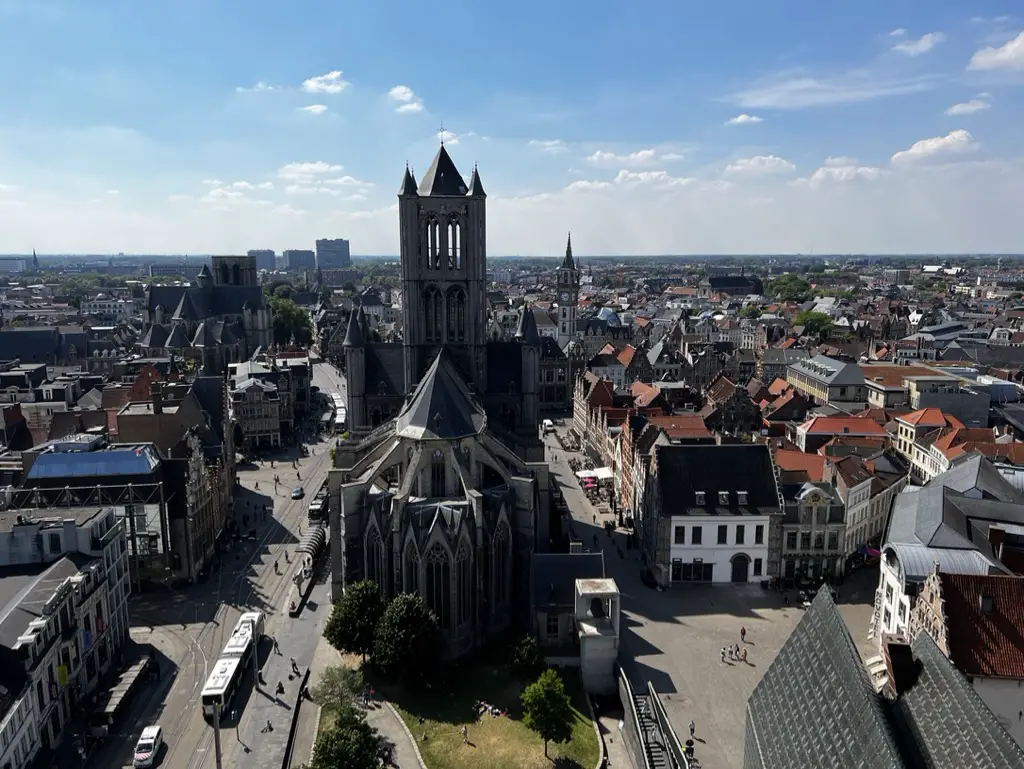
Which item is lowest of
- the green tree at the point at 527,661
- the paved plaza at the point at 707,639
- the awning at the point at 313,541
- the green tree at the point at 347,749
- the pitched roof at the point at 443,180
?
the paved plaza at the point at 707,639

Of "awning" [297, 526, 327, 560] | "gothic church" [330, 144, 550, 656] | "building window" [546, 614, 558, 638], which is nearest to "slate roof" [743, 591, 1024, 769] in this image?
"building window" [546, 614, 558, 638]

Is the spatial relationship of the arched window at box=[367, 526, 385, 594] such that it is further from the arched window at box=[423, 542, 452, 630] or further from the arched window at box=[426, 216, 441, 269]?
the arched window at box=[426, 216, 441, 269]

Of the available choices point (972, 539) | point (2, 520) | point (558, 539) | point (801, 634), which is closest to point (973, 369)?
point (972, 539)

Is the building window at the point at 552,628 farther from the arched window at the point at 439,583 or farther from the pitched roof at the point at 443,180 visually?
the pitched roof at the point at 443,180

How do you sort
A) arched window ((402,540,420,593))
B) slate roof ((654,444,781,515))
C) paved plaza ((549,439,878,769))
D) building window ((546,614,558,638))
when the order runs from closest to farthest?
paved plaza ((549,439,878,769))
arched window ((402,540,420,593))
building window ((546,614,558,638))
slate roof ((654,444,781,515))

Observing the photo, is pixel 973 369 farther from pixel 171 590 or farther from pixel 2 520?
pixel 2 520

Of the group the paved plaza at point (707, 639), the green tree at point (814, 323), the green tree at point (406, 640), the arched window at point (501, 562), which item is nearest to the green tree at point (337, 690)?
the green tree at point (406, 640)
